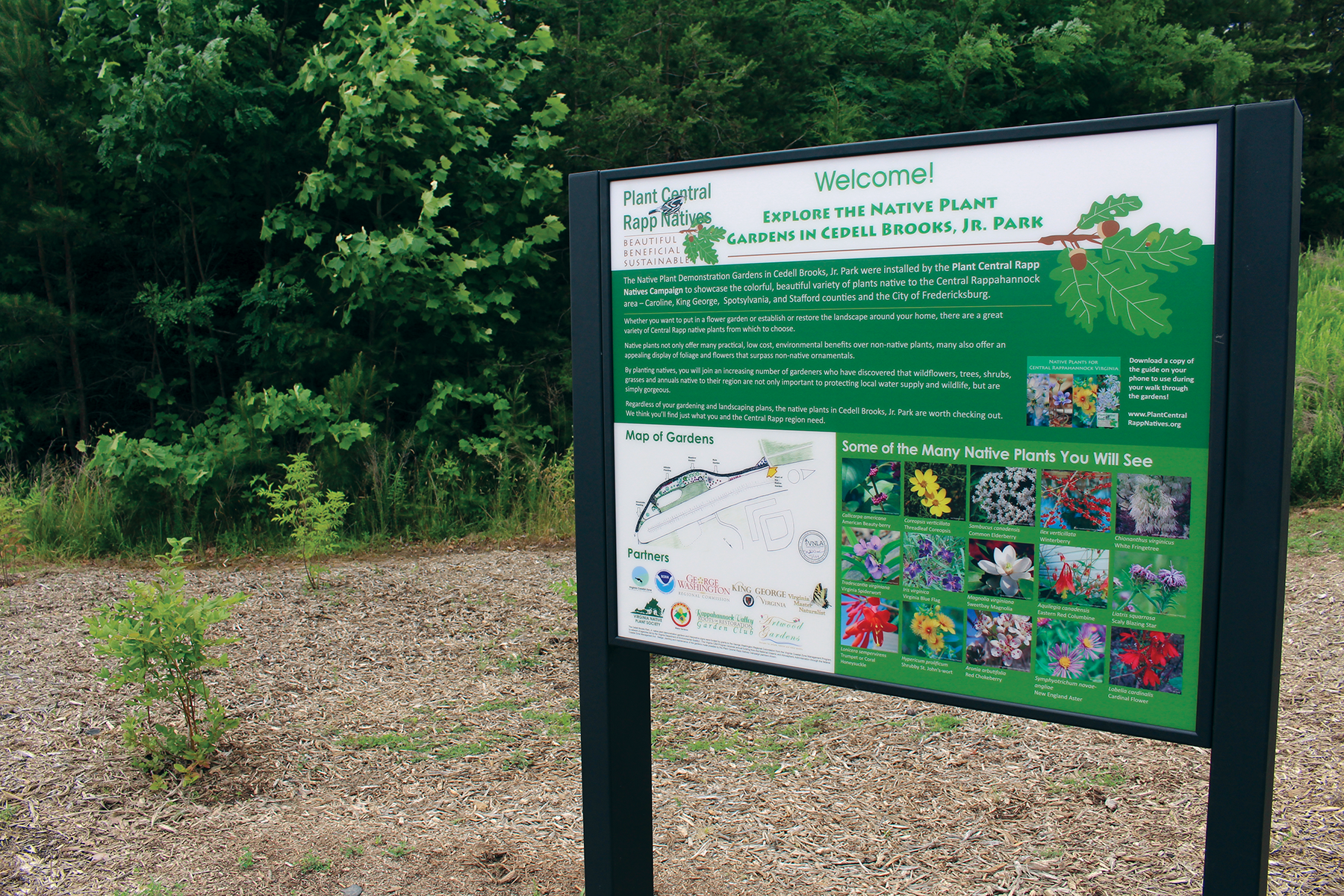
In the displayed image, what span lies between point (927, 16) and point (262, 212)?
9.83 meters

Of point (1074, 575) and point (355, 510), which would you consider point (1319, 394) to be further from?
point (355, 510)

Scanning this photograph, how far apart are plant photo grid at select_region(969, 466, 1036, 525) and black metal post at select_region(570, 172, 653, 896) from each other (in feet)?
3.22

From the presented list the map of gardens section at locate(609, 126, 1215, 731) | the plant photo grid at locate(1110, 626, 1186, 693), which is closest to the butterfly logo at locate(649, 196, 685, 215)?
the map of gardens section at locate(609, 126, 1215, 731)

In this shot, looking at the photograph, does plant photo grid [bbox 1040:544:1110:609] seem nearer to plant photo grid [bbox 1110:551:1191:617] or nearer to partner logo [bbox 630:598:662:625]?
plant photo grid [bbox 1110:551:1191:617]

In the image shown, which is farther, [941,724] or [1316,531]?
[1316,531]

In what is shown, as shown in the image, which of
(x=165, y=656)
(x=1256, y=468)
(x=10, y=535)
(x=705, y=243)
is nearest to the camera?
(x=1256, y=468)

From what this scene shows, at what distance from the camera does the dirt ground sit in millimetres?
2973

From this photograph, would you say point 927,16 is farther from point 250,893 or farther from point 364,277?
point 250,893

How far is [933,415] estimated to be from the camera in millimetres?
2010

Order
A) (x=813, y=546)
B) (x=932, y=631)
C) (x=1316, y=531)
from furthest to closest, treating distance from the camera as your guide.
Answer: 1. (x=1316, y=531)
2. (x=813, y=546)
3. (x=932, y=631)

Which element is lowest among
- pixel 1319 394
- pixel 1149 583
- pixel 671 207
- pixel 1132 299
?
pixel 1149 583

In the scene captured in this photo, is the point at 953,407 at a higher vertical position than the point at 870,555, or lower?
higher

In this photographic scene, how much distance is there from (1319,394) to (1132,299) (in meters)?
8.08

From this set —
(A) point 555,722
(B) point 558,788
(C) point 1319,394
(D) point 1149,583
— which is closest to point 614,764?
(B) point 558,788
